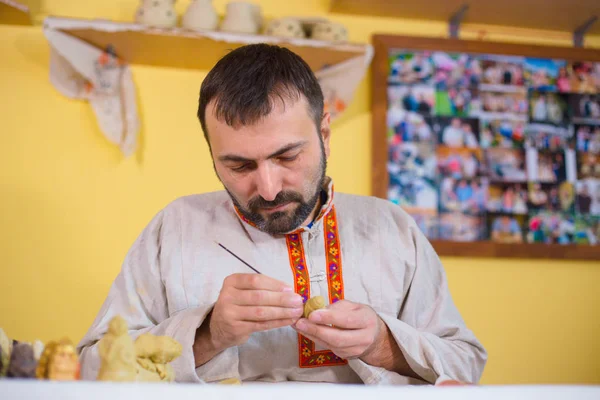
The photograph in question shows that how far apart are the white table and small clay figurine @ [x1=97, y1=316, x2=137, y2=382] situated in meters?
0.10

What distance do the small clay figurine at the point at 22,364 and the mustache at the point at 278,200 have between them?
0.65 metres

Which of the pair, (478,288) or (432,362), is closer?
(432,362)

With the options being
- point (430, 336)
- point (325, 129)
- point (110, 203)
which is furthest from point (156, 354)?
point (110, 203)

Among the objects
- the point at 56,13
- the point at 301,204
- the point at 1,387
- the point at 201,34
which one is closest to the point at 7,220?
the point at 56,13

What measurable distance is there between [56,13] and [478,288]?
6.83 ft

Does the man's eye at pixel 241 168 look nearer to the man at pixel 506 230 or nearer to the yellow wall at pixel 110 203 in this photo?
the yellow wall at pixel 110 203

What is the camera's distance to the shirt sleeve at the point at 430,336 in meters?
1.24

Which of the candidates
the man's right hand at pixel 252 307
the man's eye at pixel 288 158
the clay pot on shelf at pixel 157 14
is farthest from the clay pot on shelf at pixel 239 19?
the man's right hand at pixel 252 307

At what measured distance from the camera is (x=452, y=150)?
2717 millimetres

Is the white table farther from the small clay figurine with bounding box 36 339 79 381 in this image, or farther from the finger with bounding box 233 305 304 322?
the finger with bounding box 233 305 304 322

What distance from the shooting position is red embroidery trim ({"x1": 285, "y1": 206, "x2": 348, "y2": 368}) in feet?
4.57

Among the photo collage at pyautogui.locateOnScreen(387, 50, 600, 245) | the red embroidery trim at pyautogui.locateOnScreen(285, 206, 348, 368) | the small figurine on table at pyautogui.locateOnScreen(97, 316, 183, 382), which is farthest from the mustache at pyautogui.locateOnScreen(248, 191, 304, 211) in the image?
the photo collage at pyautogui.locateOnScreen(387, 50, 600, 245)

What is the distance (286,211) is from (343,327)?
36 cm

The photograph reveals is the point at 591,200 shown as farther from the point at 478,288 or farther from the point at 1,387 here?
the point at 1,387
